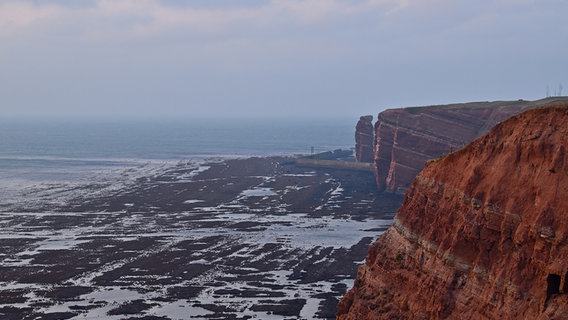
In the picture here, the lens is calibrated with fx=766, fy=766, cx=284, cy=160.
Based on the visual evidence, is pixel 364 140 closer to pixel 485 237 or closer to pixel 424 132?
pixel 424 132

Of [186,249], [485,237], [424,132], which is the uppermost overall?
[485,237]

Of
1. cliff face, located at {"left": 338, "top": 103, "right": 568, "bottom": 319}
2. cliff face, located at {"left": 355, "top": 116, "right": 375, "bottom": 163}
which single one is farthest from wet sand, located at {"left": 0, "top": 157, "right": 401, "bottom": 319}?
cliff face, located at {"left": 355, "top": 116, "right": 375, "bottom": 163}

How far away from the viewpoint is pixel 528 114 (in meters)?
28.2

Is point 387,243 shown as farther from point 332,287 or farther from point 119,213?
point 119,213

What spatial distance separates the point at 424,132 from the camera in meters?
118

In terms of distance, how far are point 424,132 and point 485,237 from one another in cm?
9167

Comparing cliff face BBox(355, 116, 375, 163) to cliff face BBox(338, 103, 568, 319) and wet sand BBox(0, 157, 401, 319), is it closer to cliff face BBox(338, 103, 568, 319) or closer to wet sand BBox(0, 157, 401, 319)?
wet sand BBox(0, 157, 401, 319)

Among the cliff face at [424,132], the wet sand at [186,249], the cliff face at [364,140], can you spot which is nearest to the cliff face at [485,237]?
the wet sand at [186,249]

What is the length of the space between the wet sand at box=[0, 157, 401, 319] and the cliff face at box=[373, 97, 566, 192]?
5.55 m

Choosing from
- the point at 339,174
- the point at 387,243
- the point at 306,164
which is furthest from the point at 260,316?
the point at 306,164

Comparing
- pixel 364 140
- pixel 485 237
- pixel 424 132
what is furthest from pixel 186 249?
pixel 364 140

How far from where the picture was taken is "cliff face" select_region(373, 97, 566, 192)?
371 ft

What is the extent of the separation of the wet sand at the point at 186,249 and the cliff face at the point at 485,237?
19.9 m

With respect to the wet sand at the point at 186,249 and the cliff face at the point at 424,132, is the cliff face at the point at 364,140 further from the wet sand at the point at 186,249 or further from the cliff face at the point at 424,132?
the cliff face at the point at 424,132
